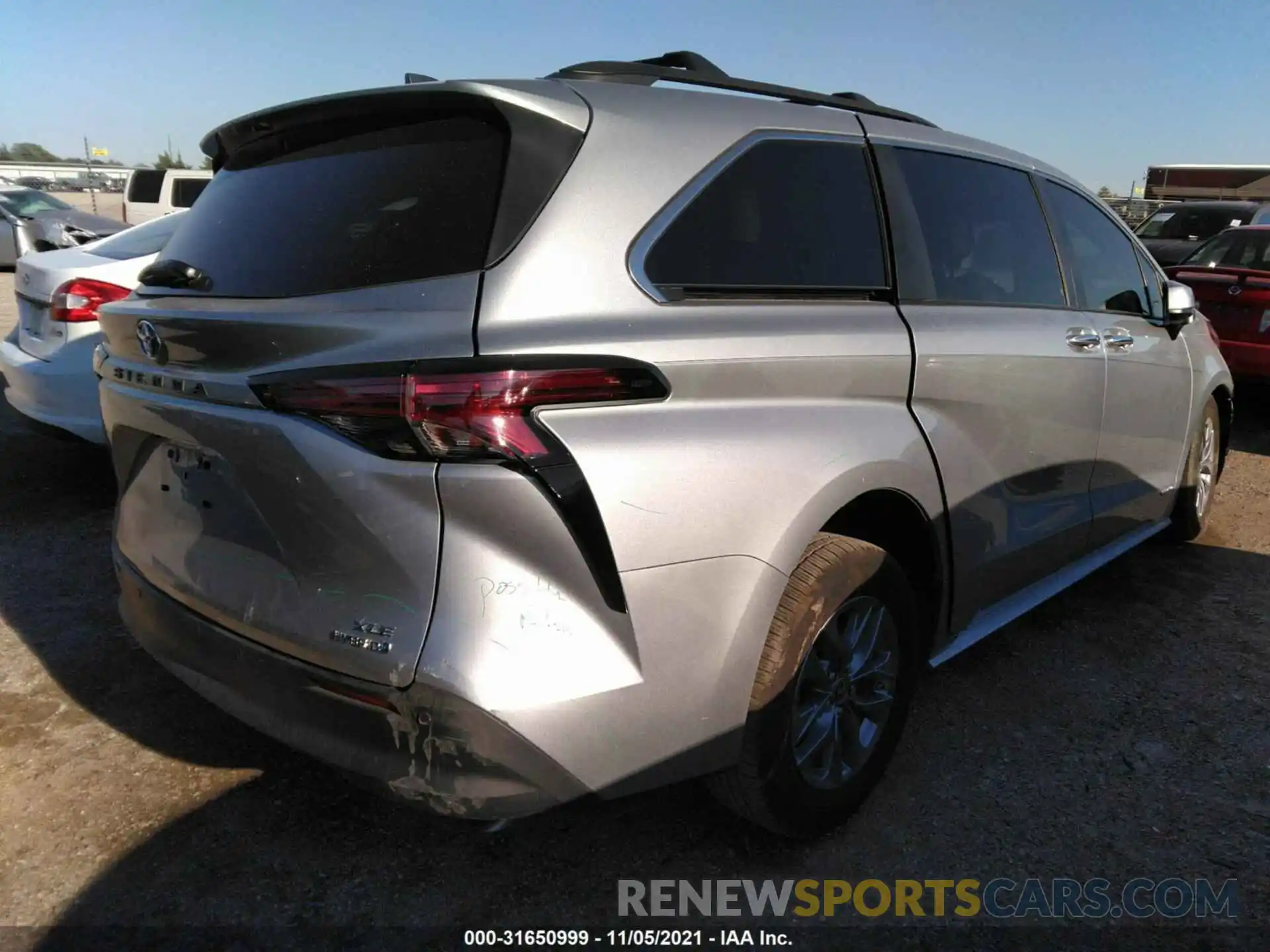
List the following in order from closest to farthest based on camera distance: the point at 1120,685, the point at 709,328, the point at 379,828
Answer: the point at 709,328 < the point at 379,828 < the point at 1120,685

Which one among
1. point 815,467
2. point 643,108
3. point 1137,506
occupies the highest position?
point 643,108

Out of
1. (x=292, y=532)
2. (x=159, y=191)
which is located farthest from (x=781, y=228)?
(x=159, y=191)

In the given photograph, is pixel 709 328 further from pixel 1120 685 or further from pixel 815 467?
pixel 1120 685

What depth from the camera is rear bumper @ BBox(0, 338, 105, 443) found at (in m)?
4.43

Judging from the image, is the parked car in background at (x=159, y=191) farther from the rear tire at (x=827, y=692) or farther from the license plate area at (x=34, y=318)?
the rear tire at (x=827, y=692)

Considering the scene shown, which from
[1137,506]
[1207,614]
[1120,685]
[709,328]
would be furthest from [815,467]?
[1207,614]

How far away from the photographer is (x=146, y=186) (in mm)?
17078

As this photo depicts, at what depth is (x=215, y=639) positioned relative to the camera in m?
2.10

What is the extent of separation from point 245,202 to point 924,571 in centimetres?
205

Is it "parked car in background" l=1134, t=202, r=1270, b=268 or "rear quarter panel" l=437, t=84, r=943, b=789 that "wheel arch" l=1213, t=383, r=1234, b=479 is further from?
"parked car in background" l=1134, t=202, r=1270, b=268

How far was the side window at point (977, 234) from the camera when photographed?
277 centimetres

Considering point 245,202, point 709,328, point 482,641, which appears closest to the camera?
point 482,641

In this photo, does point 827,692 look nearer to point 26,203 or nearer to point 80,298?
point 80,298

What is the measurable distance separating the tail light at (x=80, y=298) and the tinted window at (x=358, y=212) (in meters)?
2.53
